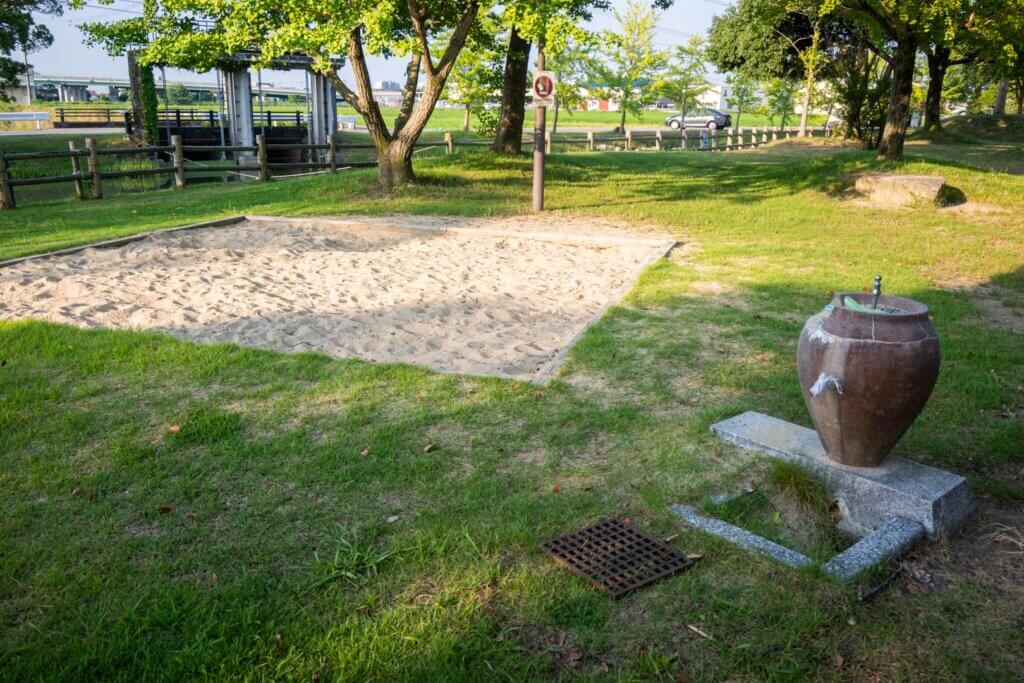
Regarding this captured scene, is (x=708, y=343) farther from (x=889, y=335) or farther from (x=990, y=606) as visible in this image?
(x=990, y=606)

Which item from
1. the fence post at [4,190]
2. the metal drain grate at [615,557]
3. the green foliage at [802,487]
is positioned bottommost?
the metal drain grate at [615,557]

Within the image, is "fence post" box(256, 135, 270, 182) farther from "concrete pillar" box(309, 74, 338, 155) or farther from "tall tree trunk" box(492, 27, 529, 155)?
"concrete pillar" box(309, 74, 338, 155)

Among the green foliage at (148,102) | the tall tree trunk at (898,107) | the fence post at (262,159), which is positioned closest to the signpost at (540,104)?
the tall tree trunk at (898,107)

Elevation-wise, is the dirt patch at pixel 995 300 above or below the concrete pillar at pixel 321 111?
below

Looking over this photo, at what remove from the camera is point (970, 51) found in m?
29.0

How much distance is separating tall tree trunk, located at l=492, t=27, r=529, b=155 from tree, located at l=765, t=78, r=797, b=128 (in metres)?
26.0

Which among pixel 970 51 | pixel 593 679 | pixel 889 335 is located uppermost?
pixel 970 51

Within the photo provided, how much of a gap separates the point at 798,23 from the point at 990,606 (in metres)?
35.9

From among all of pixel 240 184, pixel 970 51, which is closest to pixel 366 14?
pixel 240 184

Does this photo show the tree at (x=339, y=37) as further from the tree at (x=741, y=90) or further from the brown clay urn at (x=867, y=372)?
the tree at (x=741, y=90)

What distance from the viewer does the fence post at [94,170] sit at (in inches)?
607

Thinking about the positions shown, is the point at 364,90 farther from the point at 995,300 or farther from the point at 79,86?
the point at 79,86

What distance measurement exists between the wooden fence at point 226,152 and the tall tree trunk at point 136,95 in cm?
106

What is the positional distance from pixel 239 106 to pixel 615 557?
88.8 feet
